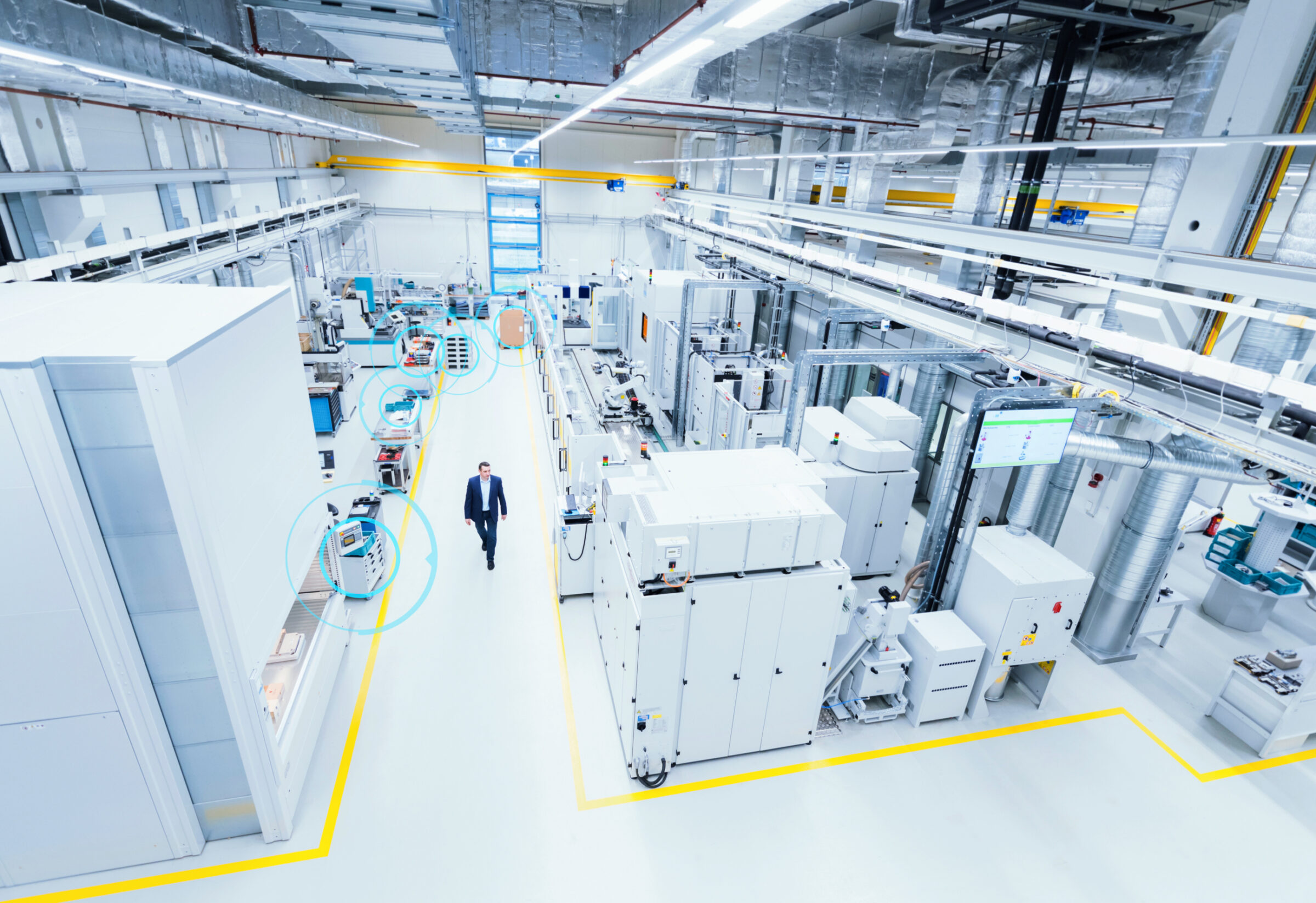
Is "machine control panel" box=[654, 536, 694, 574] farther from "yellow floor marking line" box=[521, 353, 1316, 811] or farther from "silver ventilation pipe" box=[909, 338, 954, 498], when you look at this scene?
"silver ventilation pipe" box=[909, 338, 954, 498]

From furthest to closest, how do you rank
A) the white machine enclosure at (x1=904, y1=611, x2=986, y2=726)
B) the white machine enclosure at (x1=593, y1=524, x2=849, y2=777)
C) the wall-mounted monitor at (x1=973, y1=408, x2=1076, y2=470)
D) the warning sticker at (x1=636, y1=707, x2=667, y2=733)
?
the white machine enclosure at (x1=904, y1=611, x2=986, y2=726)
the wall-mounted monitor at (x1=973, y1=408, x2=1076, y2=470)
the warning sticker at (x1=636, y1=707, x2=667, y2=733)
the white machine enclosure at (x1=593, y1=524, x2=849, y2=777)

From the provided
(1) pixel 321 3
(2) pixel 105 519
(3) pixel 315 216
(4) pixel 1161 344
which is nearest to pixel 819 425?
(4) pixel 1161 344

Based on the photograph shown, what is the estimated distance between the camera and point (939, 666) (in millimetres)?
5371

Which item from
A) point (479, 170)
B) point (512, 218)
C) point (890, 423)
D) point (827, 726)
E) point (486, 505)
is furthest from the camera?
point (512, 218)


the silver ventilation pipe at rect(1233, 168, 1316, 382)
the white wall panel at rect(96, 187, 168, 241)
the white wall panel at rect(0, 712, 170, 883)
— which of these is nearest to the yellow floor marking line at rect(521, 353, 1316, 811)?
the white wall panel at rect(0, 712, 170, 883)

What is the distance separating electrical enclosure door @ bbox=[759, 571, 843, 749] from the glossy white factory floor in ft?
0.87

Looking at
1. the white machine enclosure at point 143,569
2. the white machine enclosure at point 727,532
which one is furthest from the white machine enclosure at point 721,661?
the white machine enclosure at point 143,569

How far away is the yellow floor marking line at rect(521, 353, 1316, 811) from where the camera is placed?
476 cm

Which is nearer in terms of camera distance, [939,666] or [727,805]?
[727,805]

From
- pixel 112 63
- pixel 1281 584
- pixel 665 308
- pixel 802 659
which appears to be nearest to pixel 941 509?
pixel 802 659

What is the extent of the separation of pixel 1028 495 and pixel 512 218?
17575 mm

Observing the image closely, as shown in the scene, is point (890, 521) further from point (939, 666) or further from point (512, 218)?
point (512, 218)

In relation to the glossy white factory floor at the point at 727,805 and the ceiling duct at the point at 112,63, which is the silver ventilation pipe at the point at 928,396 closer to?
the glossy white factory floor at the point at 727,805

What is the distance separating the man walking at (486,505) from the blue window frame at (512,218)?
14143 millimetres
